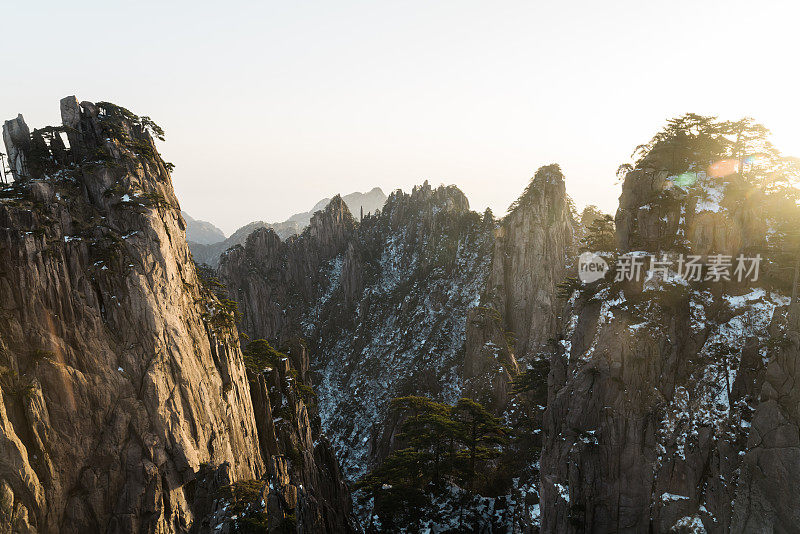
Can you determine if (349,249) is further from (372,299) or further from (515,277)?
(515,277)

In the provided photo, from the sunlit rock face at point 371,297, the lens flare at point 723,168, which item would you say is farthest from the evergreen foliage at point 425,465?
the sunlit rock face at point 371,297

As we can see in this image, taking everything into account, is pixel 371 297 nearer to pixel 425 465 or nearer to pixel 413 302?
pixel 413 302

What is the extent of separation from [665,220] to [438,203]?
232 feet

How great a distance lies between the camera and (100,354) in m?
26.2

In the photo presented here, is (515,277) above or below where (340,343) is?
above

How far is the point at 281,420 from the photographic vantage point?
42.4m

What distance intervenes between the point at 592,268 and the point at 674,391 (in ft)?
32.7

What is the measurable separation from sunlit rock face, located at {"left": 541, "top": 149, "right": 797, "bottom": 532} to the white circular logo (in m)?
1.03

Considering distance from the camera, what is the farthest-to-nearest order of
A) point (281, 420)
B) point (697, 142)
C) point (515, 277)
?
point (515, 277) → point (281, 420) → point (697, 142)

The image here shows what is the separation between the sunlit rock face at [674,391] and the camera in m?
24.5

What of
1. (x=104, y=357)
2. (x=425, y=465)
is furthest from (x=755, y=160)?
(x=104, y=357)

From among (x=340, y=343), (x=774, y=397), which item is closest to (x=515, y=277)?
(x=340, y=343)

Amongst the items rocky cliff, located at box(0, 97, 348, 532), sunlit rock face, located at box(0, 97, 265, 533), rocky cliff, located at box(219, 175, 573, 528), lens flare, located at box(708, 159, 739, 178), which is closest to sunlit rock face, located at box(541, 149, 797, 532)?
lens flare, located at box(708, 159, 739, 178)

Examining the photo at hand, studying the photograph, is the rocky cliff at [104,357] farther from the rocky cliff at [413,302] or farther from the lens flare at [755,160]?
the lens flare at [755,160]
